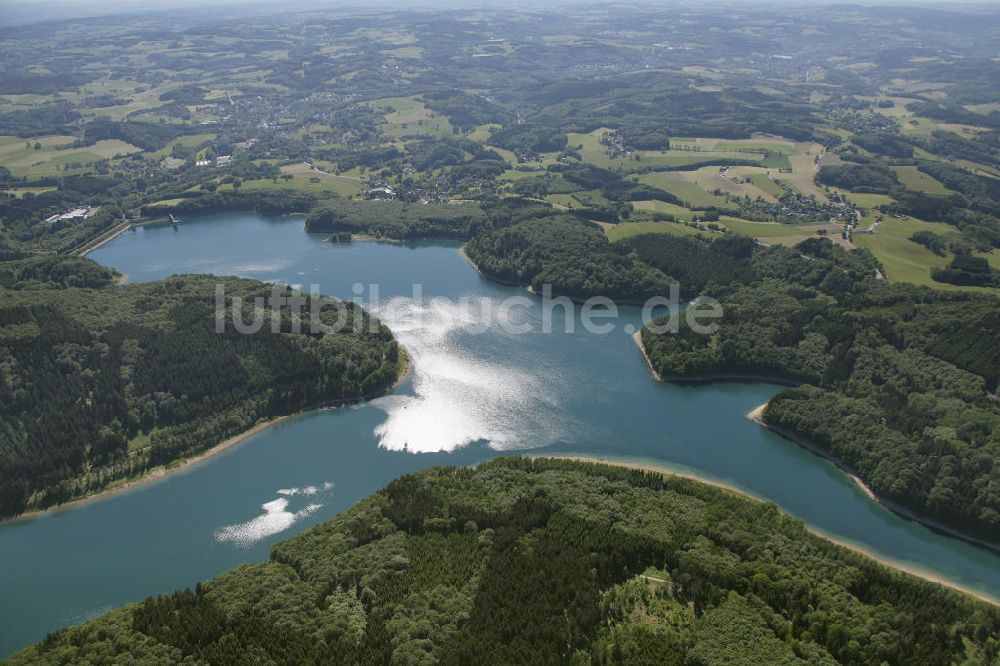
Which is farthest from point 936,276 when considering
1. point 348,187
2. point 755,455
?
point 348,187

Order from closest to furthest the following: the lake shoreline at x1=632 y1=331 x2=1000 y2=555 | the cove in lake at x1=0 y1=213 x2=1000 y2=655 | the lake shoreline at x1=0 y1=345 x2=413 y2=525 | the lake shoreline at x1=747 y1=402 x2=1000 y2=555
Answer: the cove in lake at x1=0 y1=213 x2=1000 y2=655 < the lake shoreline at x1=747 y1=402 x2=1000 y2=555 < the lake shoreline at x1=632 y1=331 x2=1000 y2=555 < the lake shoreline at x1=0 y1=345 x2=413 y2=525

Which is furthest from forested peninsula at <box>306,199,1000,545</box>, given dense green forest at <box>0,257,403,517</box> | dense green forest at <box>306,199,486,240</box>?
dense green forest at <box>0,257,403,517</box>

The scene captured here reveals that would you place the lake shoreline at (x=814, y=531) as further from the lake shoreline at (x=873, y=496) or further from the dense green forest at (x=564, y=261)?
the dense green forest at (x=564, y=261)

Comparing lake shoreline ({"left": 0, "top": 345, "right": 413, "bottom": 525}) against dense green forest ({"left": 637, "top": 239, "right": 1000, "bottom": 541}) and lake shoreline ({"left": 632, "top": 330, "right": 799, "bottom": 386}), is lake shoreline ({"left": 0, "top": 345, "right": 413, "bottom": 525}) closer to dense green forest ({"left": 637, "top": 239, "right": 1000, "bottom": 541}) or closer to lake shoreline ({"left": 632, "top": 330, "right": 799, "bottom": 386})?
lake shoreline ({"left": 632, "top": 330, "right": 799, "bottom": 386})

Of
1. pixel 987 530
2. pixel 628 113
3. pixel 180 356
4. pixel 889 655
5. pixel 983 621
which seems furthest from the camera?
pixel 628 113

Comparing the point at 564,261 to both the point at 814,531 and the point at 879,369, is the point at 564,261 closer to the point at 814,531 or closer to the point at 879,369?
the point at 879,369

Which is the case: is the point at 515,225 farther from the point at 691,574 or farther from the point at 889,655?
the point at 889,655
